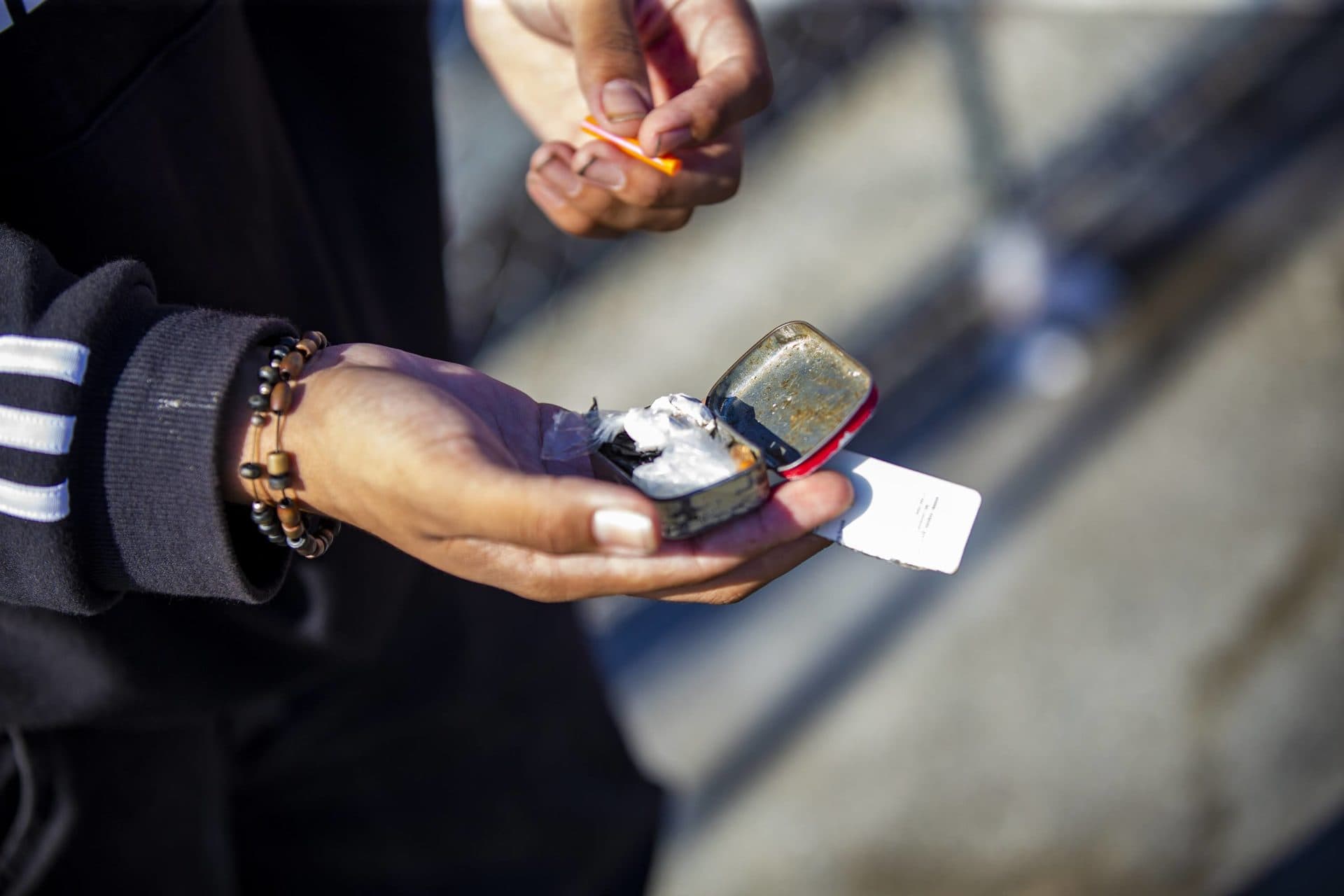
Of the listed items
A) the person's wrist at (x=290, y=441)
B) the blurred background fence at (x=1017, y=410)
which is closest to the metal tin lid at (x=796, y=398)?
the person's wrist at (x=290, y=441)

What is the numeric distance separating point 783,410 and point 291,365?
572mm

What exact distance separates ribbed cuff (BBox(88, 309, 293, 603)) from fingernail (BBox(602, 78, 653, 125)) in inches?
22.7

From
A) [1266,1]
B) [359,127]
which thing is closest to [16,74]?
[359,127]

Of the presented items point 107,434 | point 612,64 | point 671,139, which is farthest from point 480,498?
point 612,64

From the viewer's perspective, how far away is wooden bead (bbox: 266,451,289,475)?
998mm

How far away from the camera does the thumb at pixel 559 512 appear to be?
2.99 ft

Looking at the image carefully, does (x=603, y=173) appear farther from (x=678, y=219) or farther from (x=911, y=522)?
(x=911, y=522)

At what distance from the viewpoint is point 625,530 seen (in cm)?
93

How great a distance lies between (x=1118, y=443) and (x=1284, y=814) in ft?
3.19

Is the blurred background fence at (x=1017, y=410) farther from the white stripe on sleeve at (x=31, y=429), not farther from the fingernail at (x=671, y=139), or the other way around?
the white stripe on sleeve at (x=31, y=429)

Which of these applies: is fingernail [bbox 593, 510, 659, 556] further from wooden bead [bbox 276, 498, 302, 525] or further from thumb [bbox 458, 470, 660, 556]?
wooden bead [bbox 276, 498, 302, 525]

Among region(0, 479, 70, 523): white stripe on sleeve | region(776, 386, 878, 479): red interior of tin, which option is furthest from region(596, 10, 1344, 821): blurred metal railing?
region(0, 479, 70, 523): white stripe on sleeve

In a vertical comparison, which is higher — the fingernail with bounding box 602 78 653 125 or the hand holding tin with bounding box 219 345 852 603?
the fingernail with bounding box 602 78 653 125

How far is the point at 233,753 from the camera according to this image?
1.67 metres
